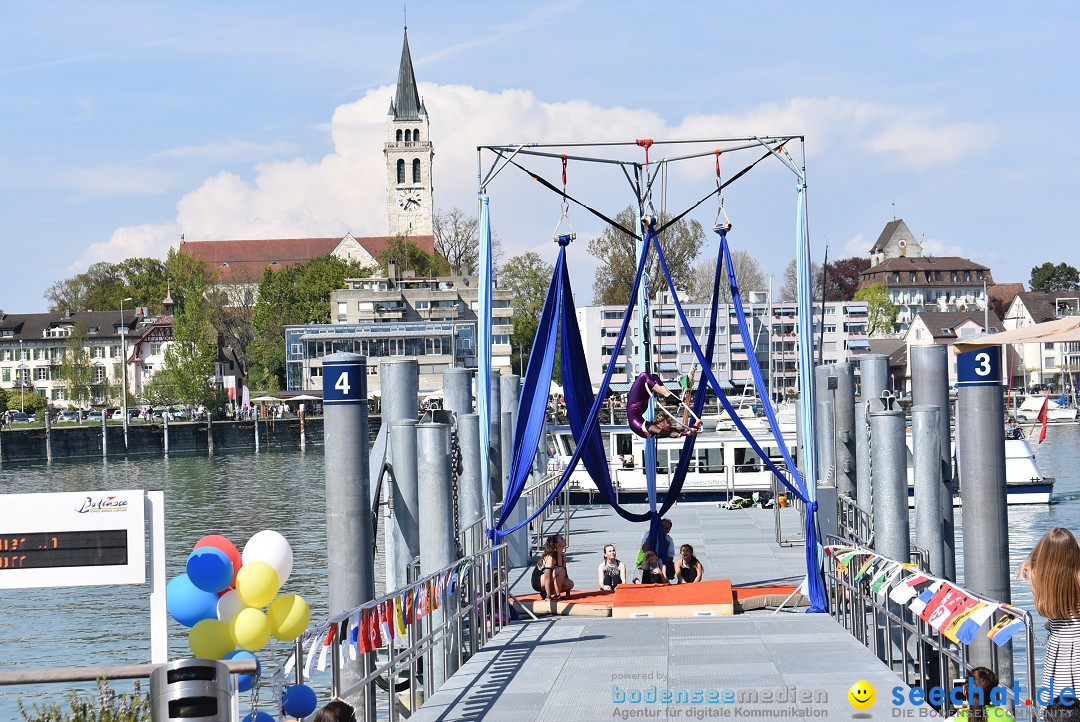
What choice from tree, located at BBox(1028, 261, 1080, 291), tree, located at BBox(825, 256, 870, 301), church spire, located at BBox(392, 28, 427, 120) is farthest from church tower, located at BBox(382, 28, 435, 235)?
tree, located at BBox(1028, 261, 1080, 291)

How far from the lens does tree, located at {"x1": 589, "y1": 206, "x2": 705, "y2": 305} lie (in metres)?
93.8

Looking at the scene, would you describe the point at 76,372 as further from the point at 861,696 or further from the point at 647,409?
the point at 861,696

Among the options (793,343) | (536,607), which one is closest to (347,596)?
(536,607)

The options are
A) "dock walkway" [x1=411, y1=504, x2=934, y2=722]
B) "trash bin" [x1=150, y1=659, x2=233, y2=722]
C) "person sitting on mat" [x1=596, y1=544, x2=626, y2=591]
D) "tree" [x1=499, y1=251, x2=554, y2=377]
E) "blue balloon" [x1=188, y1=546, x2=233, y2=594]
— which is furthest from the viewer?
"tree" [x1=499, y1=251, x2=554, y2=377]

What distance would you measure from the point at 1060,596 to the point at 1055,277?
619ft

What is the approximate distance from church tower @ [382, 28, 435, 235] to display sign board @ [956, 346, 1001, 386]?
167547 mm

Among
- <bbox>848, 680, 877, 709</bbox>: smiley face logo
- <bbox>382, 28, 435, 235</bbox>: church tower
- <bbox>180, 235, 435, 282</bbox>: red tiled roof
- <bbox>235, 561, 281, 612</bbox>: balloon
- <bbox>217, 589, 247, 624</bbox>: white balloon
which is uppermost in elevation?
<bbox>382, 28, 435, 235</bbox>: church tower

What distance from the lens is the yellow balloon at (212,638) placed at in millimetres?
10531

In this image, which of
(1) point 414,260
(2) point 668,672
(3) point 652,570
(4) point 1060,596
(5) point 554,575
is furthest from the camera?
(1) point 414,260

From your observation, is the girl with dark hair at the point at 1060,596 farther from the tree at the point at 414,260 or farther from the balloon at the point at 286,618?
the tree at the point at 414,260

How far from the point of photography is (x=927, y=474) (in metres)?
16.1

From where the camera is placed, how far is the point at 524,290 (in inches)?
4840

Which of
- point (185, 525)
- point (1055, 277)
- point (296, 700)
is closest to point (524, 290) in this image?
point (185, 525)

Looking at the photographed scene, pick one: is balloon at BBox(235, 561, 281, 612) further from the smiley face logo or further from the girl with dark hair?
the girl with dark hair
